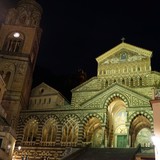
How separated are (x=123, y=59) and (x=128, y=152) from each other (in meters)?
17.4

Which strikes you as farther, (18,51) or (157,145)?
(18,51)

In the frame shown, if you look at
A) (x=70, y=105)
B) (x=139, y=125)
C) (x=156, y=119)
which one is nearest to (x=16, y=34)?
(x=70, y=105)

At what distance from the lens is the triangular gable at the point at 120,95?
27.4 meters

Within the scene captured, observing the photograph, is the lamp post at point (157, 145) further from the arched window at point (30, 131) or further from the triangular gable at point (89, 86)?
the triangular gable at point (89, 86)

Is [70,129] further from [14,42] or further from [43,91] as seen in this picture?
[14,42]

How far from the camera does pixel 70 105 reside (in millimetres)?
30797

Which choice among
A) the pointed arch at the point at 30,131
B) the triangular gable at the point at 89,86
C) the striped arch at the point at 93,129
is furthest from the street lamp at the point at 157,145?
the triangular gable at the point at 89,86

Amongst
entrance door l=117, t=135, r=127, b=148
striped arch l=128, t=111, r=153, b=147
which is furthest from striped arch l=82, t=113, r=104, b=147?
striped arch l=128, t=111, r=153, b=147

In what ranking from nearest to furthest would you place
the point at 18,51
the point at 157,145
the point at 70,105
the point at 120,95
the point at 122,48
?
1. the point at 157,145
2. the point at 120,95
3. the point at 70,105
4. the point at 18,51
5. the point at 122,48

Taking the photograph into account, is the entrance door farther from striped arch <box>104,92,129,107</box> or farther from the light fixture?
the light fixture

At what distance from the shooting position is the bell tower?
105 feet

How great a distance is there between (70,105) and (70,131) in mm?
3297

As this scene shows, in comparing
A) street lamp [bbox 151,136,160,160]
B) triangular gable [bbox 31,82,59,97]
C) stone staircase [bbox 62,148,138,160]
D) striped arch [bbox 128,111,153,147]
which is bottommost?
Answer: street lamp [bbox 151,136,160,160]

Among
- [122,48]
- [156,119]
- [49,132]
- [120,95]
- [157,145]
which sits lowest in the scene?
[157,145]
